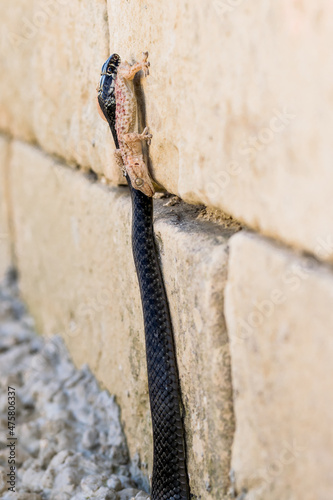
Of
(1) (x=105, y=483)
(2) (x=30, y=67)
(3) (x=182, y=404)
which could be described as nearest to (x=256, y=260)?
(3) (x=182, y=404)

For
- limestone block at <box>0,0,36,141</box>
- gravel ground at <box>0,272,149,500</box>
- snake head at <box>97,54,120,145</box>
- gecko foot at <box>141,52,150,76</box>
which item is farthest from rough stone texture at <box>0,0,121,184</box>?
gravel ground at <box>0,272,149,500</box>

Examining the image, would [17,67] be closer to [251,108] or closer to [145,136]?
[145,136]

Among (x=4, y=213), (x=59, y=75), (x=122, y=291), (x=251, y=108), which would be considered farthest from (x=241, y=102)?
(x=4, y=213)

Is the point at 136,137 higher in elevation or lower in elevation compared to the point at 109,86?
lower

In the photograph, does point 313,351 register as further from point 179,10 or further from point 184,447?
point 179,10

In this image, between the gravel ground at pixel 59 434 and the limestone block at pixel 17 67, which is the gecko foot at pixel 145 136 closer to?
the gravel ground at pixel 59 434

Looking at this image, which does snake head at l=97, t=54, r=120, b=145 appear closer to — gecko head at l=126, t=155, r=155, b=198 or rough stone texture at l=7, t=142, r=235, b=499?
gecko head at l=126, t=155, r=155, b=198
